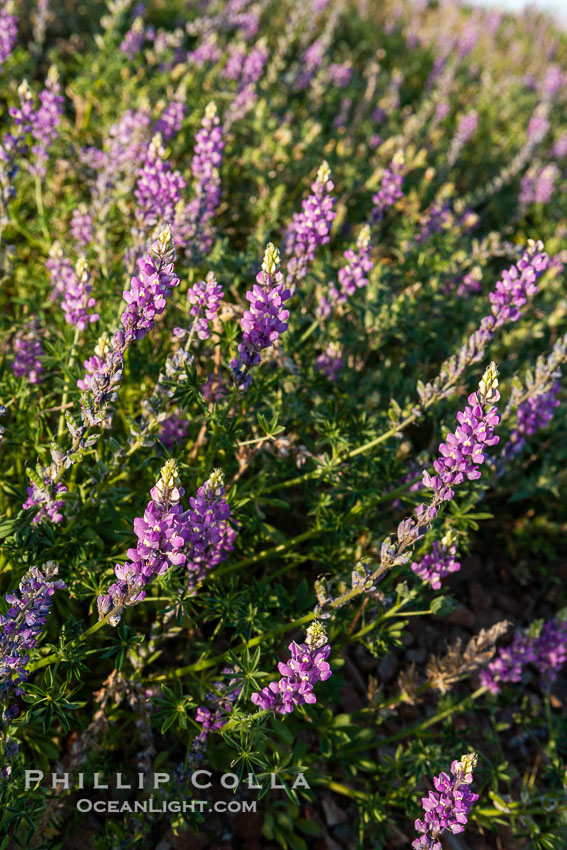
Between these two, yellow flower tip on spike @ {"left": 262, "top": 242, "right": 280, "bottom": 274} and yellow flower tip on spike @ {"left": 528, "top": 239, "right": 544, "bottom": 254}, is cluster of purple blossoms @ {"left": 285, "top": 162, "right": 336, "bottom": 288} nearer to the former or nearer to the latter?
yellow flower tip on spike @ {"left": 262, "top": 242, "right": 280, "bottom": 274}

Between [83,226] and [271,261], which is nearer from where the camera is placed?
[271,261]

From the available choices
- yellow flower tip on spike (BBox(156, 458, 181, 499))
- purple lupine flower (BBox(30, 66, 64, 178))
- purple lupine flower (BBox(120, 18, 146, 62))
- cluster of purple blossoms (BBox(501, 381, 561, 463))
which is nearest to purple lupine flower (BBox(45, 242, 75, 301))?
purple lupine flower (BBox(30, 66, 64, 178))

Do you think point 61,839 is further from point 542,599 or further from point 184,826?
point 542,599

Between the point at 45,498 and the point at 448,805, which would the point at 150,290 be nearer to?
the point at 45,498

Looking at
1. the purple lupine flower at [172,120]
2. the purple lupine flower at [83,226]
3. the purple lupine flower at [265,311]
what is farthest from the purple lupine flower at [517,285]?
the purple lupine flower at [172,120]

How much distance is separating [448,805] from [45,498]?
190 centimetres

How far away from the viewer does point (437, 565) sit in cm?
300

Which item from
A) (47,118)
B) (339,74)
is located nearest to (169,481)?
(47,118)

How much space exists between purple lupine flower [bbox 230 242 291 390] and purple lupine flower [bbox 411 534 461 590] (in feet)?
4.09

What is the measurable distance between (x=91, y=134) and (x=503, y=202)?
4.68 meters

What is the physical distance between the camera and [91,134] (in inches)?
236

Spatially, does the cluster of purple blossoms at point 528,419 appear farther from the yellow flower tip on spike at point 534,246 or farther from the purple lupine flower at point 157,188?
the purple lupine flower at point 157,188

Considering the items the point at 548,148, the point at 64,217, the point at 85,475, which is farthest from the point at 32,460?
the point at 548,148

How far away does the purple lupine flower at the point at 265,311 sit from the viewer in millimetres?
2463
